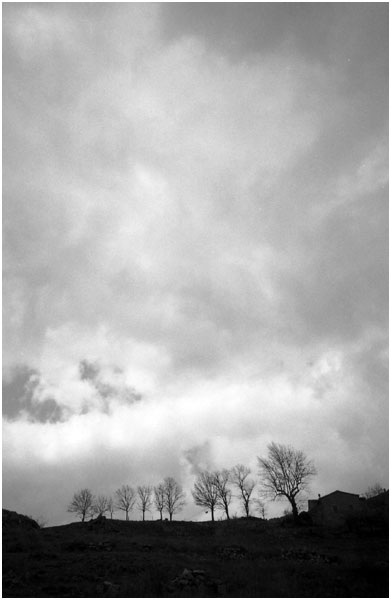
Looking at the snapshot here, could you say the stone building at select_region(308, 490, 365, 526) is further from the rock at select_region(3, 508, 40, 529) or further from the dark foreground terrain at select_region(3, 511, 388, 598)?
the rock at select_region(3, 508, 40, 529)

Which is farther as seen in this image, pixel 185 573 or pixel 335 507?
pixel 335 507

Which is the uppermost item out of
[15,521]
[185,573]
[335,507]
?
[185,573]

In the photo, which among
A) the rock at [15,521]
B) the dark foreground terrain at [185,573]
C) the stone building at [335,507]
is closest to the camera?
the dark foreground terrain at [185,573]

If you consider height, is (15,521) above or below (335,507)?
above

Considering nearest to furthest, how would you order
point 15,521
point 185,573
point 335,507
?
point 185,573 < point 15,521 < point 335,507

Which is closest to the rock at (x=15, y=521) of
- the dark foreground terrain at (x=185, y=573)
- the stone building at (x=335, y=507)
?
the dark foreground terrain at (x=185, y=573)

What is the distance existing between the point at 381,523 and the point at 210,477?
184ft

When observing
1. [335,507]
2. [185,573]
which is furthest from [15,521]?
[335,507]

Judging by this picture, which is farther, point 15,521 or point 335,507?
point 335,507

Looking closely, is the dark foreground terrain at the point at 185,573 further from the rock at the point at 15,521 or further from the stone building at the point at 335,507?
the stone building at the point at 335,507

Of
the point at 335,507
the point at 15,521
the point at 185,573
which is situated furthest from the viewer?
the point at 335,507

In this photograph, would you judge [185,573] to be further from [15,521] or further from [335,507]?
[335,507]

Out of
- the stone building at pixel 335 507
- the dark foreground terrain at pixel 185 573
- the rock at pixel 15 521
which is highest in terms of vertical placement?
the dark foreground terrain at pixel 185 573

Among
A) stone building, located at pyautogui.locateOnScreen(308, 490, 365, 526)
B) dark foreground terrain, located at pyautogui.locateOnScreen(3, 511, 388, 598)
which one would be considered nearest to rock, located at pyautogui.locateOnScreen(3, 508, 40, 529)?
dark foreground terrain, located at pyautogui.locateOnScreen(3, 511, 388, 598)
